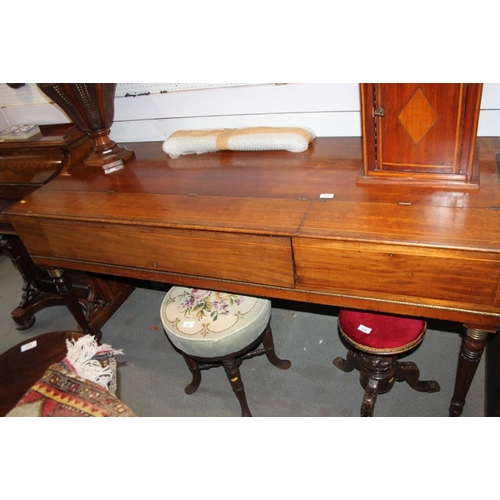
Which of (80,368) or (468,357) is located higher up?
(80,368)

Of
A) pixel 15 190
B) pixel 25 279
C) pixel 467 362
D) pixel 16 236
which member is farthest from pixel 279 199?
pixel 25 279

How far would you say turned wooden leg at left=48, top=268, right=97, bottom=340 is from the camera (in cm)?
224

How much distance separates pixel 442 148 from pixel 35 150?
206 centimetres

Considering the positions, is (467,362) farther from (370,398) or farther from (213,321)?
(213,321)

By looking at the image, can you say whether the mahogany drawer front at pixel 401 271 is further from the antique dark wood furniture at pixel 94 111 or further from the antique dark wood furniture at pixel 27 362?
the antique dark wood furniture at pixel 94 111

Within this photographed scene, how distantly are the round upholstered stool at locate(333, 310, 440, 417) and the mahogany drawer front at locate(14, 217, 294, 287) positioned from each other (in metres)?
0.41

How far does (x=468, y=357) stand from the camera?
5.12ft

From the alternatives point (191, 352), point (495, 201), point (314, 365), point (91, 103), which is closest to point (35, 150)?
point (91, 103)

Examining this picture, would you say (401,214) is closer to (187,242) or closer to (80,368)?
(187,242)

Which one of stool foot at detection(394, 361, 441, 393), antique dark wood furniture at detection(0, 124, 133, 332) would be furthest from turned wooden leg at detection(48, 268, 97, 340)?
stool foot at detection(394, 361, 441, 393)

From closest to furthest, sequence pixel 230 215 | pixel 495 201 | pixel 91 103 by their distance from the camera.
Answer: pixel 495 201, pixel 230 215, pixel 91 103

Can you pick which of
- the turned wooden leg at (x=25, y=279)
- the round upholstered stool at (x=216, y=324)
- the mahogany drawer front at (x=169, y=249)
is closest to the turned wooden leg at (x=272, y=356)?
the round upholstered stool at (x=216, y=324)

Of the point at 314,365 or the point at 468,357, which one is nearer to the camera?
the point at 468,357

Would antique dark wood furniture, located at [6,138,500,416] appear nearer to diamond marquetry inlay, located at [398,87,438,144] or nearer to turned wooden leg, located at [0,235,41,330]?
diamond marquetry inlay, located at [398,87,438,144]
